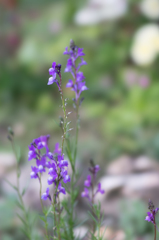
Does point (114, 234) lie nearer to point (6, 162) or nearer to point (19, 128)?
point (6, 162)

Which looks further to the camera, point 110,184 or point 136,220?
point 110,184

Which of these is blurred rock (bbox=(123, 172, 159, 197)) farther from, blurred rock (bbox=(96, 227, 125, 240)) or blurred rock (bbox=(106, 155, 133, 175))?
blurred rock (bbox=(96, 227, 125, 240))

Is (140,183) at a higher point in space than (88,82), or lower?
lower

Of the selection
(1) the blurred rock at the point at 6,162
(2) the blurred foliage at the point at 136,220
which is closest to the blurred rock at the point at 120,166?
(2) the blurred foliage at the point at 136,220

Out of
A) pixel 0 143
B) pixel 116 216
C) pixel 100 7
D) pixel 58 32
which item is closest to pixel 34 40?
pixel 58 32

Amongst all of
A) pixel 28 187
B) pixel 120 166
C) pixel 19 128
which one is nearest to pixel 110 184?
pixel 120 166

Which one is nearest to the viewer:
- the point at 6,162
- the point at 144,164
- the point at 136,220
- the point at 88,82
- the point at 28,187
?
the point at 136,220

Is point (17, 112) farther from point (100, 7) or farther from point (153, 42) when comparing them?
point (100, 7)

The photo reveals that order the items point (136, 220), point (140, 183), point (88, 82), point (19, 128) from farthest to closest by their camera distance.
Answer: point (88, 82)
point (19, 128)
point (140, 183)
point (136, 220)
